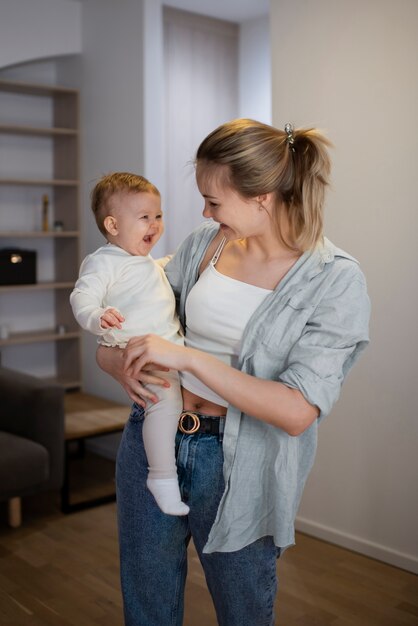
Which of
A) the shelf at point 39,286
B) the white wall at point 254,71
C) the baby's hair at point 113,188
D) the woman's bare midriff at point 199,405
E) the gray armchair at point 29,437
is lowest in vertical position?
the gray armchair at point 29,437

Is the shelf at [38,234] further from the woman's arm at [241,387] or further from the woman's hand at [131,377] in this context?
the woman's arm at [241,387]

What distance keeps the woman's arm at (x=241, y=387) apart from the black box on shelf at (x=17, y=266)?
328cm

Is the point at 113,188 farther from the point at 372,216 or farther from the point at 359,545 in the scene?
the point at 359,545

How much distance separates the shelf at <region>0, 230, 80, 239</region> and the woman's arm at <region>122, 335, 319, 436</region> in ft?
10.8

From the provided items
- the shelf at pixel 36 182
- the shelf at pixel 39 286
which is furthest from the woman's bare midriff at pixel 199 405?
the shelf at pixel 36 182

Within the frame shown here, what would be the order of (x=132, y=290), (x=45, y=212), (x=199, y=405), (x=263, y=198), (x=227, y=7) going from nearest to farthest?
(x=263, y=198) → (x=199, y=405) → (x=132, y=290) → (x=227, y=7) → (x=45, y=212)

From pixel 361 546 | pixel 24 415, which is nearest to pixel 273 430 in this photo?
pixel 361 546

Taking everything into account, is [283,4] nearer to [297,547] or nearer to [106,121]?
[106,121]

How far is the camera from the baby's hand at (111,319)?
1710 mm

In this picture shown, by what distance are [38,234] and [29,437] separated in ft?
4.71

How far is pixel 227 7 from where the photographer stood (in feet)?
15.6

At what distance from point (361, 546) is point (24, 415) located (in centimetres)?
172

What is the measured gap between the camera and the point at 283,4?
11.4 feet

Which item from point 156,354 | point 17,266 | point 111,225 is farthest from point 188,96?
point 156,354
